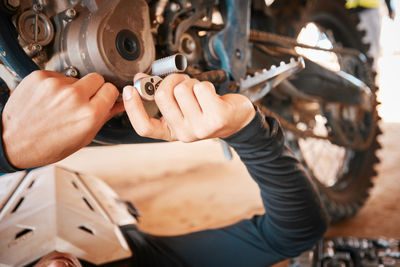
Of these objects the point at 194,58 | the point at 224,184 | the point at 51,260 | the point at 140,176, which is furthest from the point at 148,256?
the point at 140,176

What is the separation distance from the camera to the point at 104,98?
1.11 ft

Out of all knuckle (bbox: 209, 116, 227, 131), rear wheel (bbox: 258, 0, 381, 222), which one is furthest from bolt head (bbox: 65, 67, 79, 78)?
rear wheel (bbox: 258, 0, 381, 222)

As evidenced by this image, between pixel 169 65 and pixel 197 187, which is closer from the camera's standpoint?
pixel 169 65

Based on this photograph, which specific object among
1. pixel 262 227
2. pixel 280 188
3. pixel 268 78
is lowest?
pixel 262 227

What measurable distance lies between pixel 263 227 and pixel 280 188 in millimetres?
139

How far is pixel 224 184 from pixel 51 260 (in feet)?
4.49

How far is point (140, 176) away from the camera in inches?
79.7

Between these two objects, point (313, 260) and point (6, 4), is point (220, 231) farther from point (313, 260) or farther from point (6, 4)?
point (6, 4)

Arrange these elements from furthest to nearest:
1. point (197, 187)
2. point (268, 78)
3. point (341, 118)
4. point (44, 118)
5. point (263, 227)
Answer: point (197, 187) → point (341, 118) → point (263, 227) → point (268, 78) → point (44, 118)

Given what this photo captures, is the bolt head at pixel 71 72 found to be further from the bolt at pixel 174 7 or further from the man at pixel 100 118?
the bolt at pixel 174 7

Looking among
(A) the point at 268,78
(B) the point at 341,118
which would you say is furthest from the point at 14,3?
(B) the point at 341,118

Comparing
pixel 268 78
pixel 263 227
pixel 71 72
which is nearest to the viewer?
pixel 71 72

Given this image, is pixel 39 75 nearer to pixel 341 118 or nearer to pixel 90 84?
pixel 90 84

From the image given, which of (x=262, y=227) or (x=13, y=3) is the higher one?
(x=13, y=3)
